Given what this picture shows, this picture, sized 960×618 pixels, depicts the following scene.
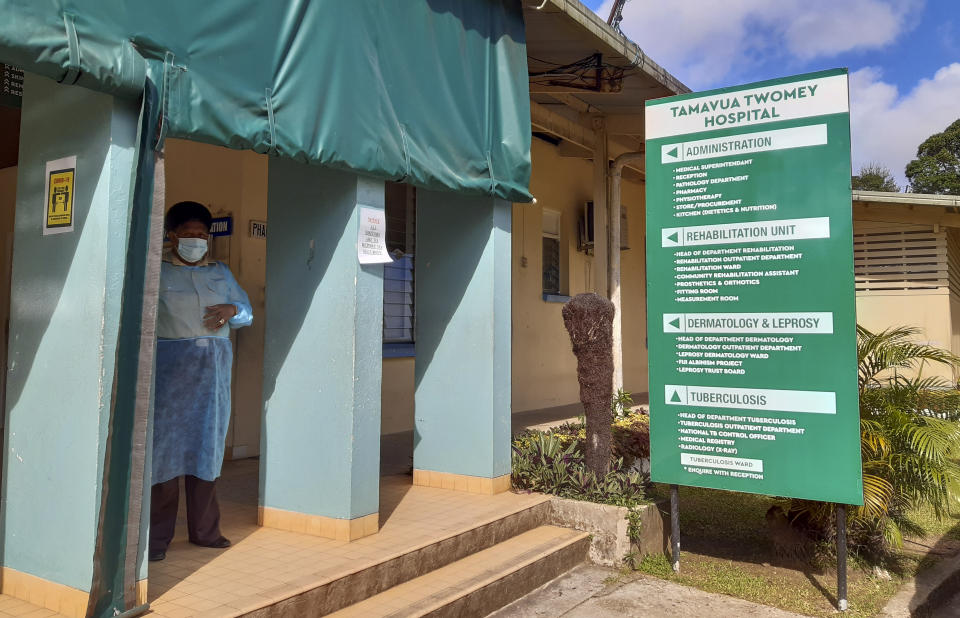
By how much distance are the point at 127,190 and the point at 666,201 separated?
11.3ft

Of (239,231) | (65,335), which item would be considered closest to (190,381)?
(65,335)

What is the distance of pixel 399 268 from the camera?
28.9ft

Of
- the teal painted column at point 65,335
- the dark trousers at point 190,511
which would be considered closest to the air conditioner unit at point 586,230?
the dark trousers at point 190,511

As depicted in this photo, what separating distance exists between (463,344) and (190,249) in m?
2.28

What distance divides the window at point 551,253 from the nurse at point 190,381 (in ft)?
25.2

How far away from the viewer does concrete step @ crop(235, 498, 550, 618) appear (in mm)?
3570

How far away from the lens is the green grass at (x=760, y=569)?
15.6 ft

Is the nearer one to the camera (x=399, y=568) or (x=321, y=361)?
(x=399, y=568)

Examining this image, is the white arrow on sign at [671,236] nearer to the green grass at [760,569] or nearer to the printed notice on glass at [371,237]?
the printed notice on glass at [371,237]

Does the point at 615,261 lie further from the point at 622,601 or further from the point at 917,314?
the point at 917,314

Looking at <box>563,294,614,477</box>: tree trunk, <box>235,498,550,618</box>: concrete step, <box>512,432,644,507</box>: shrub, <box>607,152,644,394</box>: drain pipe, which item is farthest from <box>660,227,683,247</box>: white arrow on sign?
<box>607,152,644,394</box>: drain pipe

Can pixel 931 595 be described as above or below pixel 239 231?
below

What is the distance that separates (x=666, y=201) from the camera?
5281 mm

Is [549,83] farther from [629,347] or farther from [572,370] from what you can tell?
[629,347]
